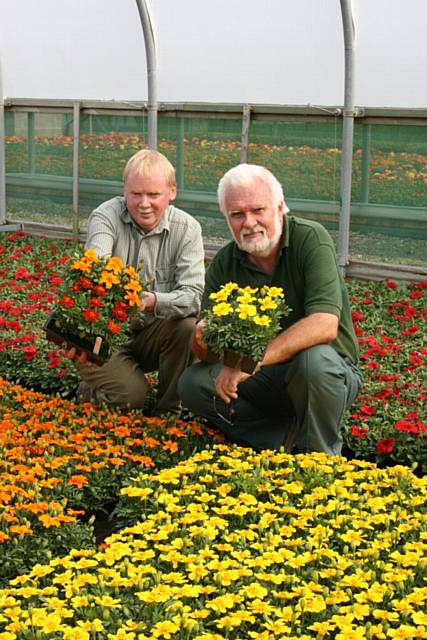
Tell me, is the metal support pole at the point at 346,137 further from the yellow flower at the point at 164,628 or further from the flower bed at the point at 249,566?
the yellow flower at the point at 164,628

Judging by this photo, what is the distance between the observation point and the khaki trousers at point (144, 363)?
5.16 m

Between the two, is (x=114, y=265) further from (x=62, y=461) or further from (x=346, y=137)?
(x=346, y=137)

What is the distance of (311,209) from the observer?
8.88 meters

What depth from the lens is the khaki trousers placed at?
16.9 ft

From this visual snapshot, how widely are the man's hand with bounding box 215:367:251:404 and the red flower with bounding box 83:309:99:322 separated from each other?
0.70m

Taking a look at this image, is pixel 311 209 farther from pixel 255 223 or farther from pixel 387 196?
pixel 255 223

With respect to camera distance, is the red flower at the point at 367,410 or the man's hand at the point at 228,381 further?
the red flower at the point at 367,410

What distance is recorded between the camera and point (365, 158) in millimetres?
8539

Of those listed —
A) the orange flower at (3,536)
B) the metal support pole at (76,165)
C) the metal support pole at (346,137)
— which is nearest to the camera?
the orange flower at (3,536)

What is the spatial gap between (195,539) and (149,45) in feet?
23.9

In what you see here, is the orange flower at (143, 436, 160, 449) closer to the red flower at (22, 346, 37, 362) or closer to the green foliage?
the green foliage

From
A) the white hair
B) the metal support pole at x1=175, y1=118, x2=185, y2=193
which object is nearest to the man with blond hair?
the white hair

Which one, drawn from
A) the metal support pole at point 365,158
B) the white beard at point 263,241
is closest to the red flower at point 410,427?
the white beard at point 263,241

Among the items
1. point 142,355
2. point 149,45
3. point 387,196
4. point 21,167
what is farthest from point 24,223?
point 142,355
